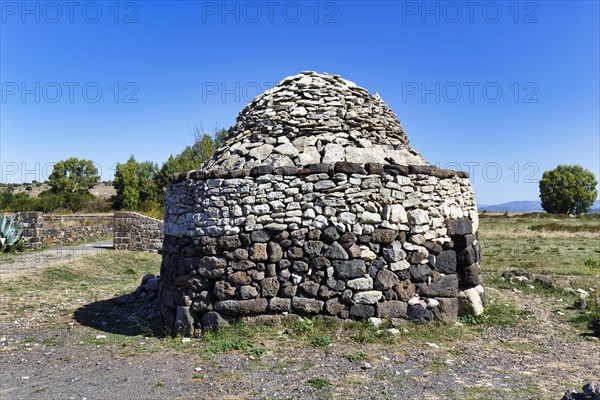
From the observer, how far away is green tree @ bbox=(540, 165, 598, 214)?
6638 cm

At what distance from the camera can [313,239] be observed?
6.61m

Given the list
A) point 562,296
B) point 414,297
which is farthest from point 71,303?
point 562,296

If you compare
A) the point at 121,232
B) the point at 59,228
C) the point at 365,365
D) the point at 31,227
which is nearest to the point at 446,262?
the point at 365,365

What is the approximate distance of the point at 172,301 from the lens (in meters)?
7.12

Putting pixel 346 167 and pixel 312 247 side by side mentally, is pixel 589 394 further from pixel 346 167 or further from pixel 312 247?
pixel 346 167

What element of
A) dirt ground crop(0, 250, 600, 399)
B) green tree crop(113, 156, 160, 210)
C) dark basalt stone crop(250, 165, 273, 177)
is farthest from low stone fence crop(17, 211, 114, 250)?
green tree crop(113, 156, 160, 210)

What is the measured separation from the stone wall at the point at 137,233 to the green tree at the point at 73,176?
40.7 m

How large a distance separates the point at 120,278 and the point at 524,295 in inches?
418

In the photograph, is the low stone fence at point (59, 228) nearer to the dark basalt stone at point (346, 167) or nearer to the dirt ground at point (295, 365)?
the dirt ground at point (295, 365)

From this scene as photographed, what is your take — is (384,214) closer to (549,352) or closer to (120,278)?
(549,352)

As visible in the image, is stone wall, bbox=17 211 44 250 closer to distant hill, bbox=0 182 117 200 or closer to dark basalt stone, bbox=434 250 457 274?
dark basalt stone, bbox=434 250 457 274

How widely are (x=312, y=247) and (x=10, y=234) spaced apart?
1439cm

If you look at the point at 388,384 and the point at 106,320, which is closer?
the point at 388,384

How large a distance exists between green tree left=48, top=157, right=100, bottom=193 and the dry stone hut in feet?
→ 176
